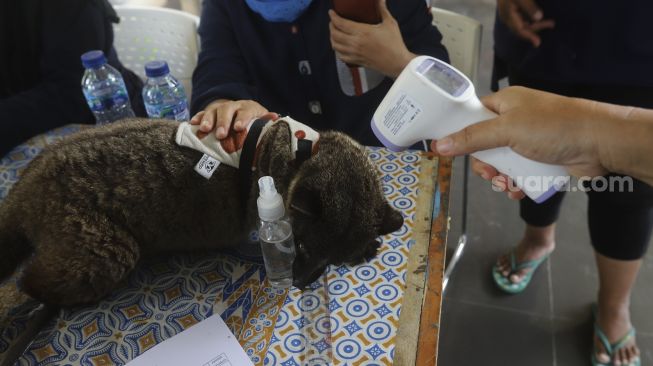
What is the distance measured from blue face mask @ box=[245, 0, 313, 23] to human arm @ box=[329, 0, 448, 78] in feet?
0.37

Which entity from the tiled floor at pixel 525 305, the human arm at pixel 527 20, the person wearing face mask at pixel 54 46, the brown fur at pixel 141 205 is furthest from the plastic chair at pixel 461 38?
the person wearing face mask at pixel 54 46

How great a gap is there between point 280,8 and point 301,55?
15 centimetres

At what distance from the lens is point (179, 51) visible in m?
1.74

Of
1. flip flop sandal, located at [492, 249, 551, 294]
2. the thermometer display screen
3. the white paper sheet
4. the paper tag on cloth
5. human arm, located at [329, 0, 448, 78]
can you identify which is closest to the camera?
the thermometer display screen

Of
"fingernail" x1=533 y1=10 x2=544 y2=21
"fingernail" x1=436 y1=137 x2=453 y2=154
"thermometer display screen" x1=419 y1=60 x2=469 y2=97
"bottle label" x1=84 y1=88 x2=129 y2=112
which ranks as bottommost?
"bottle label" x1=84 y1=88 x2=129 y2=112

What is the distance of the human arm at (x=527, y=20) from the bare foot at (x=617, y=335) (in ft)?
3.29

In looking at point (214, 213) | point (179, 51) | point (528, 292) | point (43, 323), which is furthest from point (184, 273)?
point (528, 292)

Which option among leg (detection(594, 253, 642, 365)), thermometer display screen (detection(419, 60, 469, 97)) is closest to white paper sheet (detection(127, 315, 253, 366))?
thermometer display screen (detection(419, 60, 469, 97))

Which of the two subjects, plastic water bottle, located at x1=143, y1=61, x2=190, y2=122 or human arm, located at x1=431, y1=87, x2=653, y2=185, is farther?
plastic water bottle, located at x1=143, y1=61, x2=190, y2=122

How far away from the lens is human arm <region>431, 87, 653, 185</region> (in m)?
0.73

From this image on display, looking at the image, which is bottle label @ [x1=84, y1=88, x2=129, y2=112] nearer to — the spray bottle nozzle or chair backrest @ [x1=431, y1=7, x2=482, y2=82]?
the spray bottle nozzle

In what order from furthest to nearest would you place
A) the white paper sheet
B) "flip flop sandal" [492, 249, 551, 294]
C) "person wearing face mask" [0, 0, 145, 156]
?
"flip flop sandal" [492, 249, 551, 294] → "person wearing face mask" [0, 0, 145, 156] → the white paper sheet

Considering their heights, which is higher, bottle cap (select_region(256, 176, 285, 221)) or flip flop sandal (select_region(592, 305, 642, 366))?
bottle cap (select_region(256, 176, 285, 221))

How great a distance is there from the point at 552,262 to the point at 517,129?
142cm
